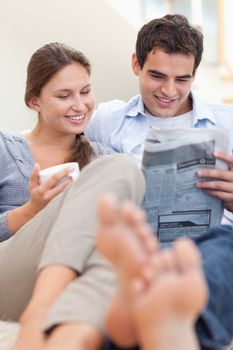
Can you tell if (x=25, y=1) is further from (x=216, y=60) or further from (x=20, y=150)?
(x=20, y=150)

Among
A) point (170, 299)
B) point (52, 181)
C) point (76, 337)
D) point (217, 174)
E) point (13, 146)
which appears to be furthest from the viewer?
point (13, 146)

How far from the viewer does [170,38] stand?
4.32 feet

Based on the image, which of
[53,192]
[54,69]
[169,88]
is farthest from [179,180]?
[54,69]

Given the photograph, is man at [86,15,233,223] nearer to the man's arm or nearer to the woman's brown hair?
the woman's brown hair

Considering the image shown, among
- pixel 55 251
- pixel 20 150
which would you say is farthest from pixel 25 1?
pixel 55 251

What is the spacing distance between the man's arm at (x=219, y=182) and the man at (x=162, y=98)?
0.24m

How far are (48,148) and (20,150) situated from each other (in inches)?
3.2

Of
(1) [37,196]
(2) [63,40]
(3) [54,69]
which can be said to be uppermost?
(3) [54,69]

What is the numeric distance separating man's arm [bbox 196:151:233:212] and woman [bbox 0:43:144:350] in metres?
0.25

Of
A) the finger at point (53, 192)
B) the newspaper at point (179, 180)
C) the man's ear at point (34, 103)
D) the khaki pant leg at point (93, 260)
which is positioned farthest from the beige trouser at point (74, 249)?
the man's ear at point (34, 103)

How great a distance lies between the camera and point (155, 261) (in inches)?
18.6

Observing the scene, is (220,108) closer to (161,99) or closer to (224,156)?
(161,99)

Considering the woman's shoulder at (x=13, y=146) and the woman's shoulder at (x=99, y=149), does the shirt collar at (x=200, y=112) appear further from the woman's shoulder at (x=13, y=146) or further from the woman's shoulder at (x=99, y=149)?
the woman's shoulder at (x=13, y=146)

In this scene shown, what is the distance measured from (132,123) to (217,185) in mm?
445
